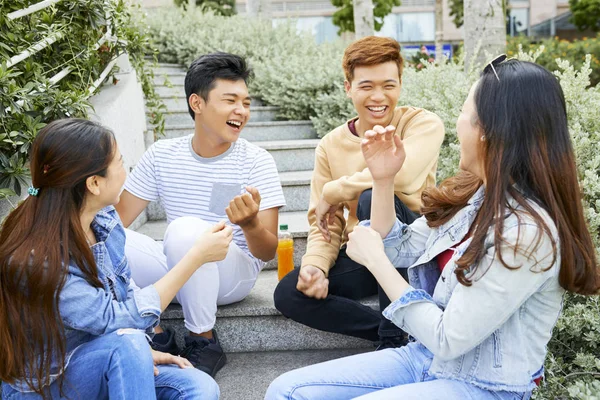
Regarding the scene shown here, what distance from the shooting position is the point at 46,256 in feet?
5.56

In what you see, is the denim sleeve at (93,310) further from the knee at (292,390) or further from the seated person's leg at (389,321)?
the seated person's leg at (389,321)

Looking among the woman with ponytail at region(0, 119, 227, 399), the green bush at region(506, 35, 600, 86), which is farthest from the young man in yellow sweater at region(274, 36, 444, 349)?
the green bush at region(506, 35, 600, 86)

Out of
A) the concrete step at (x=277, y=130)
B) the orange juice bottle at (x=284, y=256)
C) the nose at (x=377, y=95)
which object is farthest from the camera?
the concrete step at (x=277, y=130)

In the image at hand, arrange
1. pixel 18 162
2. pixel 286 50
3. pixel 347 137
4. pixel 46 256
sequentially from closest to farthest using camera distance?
pixel 46 256
pixel 18 162
pixel 347 137
pixel 286 50

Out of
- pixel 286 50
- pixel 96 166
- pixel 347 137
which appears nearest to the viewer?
pixel 96 166

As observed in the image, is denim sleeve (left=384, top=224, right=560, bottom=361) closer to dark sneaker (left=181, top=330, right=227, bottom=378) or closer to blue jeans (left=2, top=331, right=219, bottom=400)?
blue jeans (left=2, top=331, right=219, bottom=400)

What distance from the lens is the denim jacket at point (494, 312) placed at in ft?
4.63

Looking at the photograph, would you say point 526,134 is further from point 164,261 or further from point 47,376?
point 164,261

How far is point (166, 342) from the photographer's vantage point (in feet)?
8.38

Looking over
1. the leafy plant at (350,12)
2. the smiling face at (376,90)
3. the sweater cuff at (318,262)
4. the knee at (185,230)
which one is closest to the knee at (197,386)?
the knee at (185,230)

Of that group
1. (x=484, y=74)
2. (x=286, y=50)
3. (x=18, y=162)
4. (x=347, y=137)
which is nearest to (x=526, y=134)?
(x=484, y=74)

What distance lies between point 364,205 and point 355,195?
6 cm

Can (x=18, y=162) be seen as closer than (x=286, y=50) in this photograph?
Yes

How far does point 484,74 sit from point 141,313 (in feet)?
3.93
